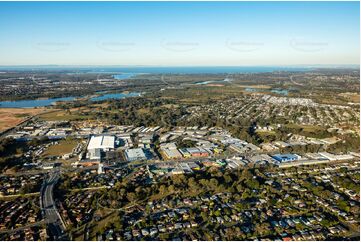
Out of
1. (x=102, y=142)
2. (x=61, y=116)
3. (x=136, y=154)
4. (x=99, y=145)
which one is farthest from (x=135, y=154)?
(x=61, y=116)

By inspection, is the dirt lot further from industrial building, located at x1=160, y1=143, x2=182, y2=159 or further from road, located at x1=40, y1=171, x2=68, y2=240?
industrial building, located at x1=160, y1=143, x2=182, y2=159

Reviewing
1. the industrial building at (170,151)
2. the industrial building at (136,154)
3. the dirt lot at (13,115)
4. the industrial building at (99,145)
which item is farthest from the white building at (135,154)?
the dirt lot at (13,115)

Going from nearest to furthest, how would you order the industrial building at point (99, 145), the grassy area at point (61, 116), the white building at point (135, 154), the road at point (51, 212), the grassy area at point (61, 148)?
the road at point (51, 212) < the white building at point (135, 154) < the industrial building at point (99, 145) < the grassy area at point (61, 148) < the grassy area at point (61, 116)

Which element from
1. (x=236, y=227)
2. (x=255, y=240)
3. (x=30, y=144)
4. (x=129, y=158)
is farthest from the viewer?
(x=30, y=144)

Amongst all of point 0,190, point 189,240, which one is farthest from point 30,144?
point 189,240

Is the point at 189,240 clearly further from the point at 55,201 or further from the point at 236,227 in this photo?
the point at 55,201

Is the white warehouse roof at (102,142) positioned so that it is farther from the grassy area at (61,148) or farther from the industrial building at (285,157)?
the industrial building at (285,157)

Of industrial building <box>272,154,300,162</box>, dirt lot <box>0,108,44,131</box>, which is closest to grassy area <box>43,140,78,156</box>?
dirt lot <box>0,108,44,131</box>
